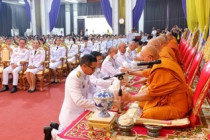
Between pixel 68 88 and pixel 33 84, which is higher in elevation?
pixel 68 88

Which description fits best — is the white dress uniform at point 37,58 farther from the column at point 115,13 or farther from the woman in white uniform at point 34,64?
the column at point 115,13

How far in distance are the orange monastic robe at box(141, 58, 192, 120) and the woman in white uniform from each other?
3.87m

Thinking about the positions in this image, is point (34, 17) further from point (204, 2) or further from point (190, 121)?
point (190, 121)

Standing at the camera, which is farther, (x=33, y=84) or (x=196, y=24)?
(x=196, y=24)

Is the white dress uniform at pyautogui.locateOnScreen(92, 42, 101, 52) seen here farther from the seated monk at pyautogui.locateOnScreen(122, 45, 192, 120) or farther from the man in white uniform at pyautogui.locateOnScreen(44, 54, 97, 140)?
the seated monk at pyautogui.locateOnScreen(122, 45, 192, 120)

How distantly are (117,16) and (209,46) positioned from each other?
10740mm

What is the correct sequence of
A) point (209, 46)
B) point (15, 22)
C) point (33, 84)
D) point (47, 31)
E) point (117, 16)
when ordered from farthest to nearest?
point (15, 22) < point (47, 31) < point (117, 16) < point (33, 84) < point (209, 46)

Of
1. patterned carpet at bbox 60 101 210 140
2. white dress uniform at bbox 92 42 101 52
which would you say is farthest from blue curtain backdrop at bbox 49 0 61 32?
patterned carpet at bbox 60 101 210 140

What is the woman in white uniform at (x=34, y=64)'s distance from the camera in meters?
5.88

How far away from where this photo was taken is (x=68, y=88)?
9.02 feet

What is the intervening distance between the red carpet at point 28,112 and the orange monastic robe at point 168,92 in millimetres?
1633

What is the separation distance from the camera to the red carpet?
3504mm

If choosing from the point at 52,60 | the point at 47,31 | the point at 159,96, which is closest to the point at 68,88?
the point at 159,96

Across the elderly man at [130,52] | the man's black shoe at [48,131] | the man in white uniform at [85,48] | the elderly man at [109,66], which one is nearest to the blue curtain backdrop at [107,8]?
the man in white uniform at [85,48]
